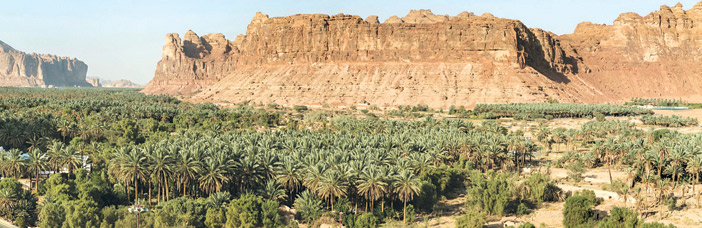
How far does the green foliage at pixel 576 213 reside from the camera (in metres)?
38.8

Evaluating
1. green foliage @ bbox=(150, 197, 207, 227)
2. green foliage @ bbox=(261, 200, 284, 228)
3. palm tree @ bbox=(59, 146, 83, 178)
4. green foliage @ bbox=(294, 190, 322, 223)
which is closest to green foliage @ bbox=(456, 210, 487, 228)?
green foliage @ bbox=(294, 190, 322, 223)

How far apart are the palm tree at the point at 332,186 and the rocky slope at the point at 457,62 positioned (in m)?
104

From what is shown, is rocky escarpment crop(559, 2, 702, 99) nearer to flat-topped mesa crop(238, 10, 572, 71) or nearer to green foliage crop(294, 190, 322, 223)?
flat-topped mesa crop(238, 10, 572, 71)

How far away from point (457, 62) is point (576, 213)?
11888 cm

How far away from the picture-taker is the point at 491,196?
42969 millimetres

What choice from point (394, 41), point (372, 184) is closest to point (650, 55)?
point (394, 41)

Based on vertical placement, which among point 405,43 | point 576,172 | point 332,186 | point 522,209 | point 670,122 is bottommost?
point 522,209

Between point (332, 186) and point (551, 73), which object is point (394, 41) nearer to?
point (551, 73)

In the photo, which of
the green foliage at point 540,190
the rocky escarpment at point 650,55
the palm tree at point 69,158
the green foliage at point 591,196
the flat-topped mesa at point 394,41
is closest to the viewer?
the green foliage at point 591,196

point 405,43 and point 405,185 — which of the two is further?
point 405,43

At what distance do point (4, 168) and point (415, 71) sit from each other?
4600 inches

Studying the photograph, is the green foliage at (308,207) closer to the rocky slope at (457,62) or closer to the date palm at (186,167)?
the date palm at (186,167)

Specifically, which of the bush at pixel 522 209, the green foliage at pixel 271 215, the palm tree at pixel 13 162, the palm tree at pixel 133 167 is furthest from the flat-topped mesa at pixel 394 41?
the green foliage at pixel 271 215

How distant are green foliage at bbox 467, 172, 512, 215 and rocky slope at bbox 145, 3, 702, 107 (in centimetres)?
9736
